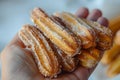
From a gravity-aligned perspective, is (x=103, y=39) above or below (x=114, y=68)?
above

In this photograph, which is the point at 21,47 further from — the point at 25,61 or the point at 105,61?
the point at 105,61

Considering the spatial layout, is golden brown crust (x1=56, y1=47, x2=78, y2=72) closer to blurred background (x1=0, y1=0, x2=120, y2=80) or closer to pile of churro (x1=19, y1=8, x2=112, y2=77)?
pile of churro (x1=19, y1=8, x2=112, y2=77)

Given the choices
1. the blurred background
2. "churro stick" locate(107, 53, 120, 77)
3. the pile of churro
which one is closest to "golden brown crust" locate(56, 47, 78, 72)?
the pile of churro

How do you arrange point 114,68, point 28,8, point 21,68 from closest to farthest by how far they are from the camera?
1. point 21,68
2. point 114,68
3. point 28,8

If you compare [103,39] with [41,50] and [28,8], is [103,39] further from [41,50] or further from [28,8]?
[28,8]

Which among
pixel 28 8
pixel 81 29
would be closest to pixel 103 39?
pixel 81 29

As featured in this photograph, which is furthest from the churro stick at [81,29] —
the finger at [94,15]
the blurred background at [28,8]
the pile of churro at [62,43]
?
the blurred background at [28,8]

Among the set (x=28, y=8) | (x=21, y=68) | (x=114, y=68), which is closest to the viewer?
(x=21, y=68)

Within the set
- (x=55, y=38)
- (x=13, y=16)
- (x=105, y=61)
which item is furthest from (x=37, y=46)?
(x=13, y=16)
